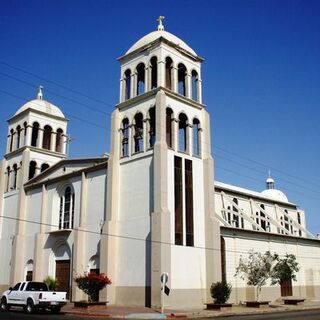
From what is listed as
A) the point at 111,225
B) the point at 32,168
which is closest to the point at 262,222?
the point at 111,225

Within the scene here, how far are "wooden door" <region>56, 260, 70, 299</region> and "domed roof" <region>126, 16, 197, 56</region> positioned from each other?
17891 mm

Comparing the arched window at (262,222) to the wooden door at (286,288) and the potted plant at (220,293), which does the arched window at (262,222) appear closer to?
the wooden door at (286,288)

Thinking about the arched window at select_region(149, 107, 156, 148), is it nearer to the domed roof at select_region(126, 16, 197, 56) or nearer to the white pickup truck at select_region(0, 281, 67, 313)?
the domed roof at select_region(126, 16, 197, 56)

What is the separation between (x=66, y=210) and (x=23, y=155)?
8781 millimetres

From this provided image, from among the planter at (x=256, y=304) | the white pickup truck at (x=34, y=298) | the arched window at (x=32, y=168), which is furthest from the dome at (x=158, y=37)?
the white pickup truck at (x=34, y=298)

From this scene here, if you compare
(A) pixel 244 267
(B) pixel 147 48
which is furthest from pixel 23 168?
(A) pixel 244 267

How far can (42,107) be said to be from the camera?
1768 inches

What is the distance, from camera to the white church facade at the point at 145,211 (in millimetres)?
29750

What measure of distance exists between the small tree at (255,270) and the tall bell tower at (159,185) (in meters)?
3.27

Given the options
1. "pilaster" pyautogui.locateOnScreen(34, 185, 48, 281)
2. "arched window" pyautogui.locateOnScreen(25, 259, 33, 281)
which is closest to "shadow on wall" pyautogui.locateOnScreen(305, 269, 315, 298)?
"pilaster" pyautogui.locateOnScreen(34, 185, 48, 281)

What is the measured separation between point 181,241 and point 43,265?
13710 millimetres

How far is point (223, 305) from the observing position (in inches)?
1074

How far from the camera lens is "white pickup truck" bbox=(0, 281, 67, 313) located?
945 inches

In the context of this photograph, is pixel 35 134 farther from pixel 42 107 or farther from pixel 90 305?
pixel 90 305
